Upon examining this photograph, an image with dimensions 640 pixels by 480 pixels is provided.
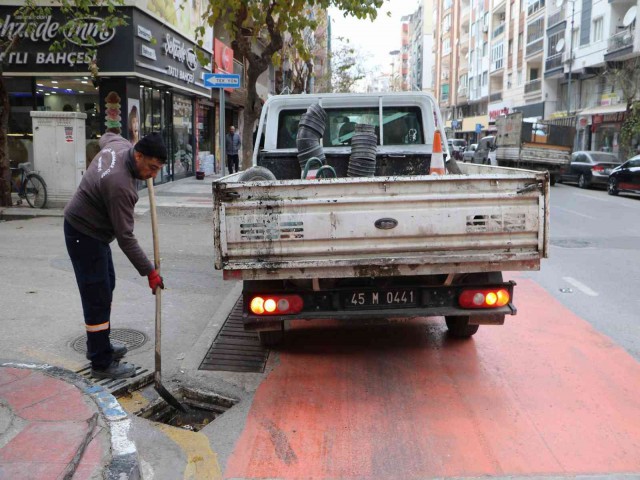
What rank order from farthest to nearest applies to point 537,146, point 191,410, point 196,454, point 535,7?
1. point 535,7
2. point 537,146
3. point 191,410
4. point 196,454

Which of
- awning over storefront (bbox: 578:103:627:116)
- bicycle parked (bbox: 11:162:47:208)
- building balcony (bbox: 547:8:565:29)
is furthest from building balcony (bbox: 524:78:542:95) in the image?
bicycle parked (bbox: 11:162:47:208)

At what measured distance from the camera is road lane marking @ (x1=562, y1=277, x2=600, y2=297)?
793 centimetres

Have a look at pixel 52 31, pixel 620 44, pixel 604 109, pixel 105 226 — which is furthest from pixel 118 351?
pixel 604 109

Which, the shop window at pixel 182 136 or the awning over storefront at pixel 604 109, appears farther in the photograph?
the awning over storefront at pixel 604 109

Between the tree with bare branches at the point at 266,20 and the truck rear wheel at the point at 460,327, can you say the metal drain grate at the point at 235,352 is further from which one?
the tree with bare branches at the point at 266,20

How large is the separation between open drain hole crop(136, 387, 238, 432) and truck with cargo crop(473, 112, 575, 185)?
23689mm

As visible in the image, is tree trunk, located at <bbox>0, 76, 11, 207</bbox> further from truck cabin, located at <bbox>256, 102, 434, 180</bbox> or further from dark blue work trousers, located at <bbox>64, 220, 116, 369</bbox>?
dark blue work trousers, located at <bbox>64, 220, 116, 369</bbox>

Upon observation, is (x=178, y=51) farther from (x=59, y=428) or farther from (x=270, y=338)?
(x=59, y=428)

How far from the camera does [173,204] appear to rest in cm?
1552

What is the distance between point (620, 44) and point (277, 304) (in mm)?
35746

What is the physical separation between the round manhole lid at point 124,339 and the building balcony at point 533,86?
1904 inches

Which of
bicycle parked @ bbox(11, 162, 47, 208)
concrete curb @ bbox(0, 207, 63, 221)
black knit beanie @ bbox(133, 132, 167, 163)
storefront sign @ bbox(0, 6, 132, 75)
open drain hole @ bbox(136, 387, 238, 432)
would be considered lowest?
open drain hole @ bbox(136, 387, 238, 432)

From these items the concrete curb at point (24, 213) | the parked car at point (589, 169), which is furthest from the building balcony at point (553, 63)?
the concrete curb at point (24, 213)

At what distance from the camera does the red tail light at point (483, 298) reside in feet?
16.1
